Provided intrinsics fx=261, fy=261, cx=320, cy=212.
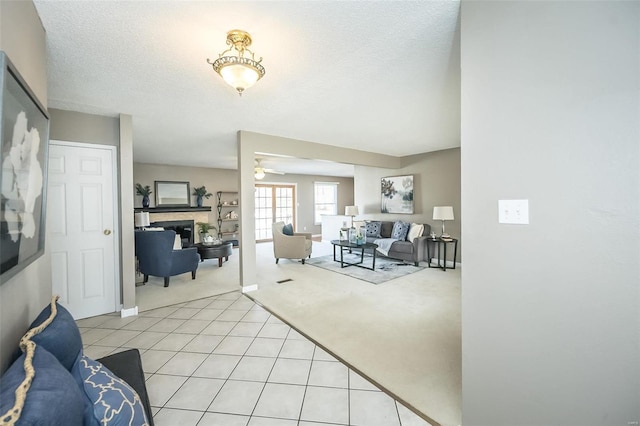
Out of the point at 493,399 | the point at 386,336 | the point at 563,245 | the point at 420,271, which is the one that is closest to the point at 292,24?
the point at 563,245

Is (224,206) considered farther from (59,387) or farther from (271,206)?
(59,387)

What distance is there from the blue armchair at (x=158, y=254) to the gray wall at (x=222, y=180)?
3.29m

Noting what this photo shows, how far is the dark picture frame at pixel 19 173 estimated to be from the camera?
97 centimetres

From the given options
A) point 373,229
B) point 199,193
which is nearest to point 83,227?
point 199,193

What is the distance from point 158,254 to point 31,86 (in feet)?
10.2

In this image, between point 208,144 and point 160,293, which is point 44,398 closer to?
point 160,293

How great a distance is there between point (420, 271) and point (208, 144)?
15.1 feet

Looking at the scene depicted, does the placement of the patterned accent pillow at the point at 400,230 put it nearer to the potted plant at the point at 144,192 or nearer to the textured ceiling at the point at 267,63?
the textured ceiling at the point at 267,63

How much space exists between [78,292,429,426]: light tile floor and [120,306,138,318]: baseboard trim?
67mm

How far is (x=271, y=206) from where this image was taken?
359 inches

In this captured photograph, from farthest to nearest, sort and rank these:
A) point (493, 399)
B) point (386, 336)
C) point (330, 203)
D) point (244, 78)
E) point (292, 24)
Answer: point (330, 203) < point (386, 336) < point (244, 78) < point (292, 24) < point (493, 399)

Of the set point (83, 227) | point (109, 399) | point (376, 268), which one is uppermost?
point (83, 227)

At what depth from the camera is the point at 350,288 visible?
394 centimetres

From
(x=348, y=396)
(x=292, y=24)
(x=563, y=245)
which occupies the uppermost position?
(x=292, y=24)
